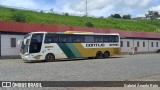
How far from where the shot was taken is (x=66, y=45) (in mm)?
28000

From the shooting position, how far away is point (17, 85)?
11227mm

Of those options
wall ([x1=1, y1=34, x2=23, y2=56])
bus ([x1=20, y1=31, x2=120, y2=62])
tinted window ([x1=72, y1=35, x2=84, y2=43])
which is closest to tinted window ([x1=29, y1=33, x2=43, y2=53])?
bus ([x1=20, y1=31, x2=120, y2=62])

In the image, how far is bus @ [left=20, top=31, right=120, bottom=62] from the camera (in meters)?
25.9

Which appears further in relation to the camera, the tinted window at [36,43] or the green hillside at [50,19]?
the green hillside at [50,19]

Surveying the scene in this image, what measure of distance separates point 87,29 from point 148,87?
1158 inches

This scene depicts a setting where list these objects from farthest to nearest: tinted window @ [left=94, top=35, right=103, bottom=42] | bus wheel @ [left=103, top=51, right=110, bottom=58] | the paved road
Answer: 1. bus wheel @ [left=103, top=51, right=110, bottom=58]
2. tinted window @ [left=94, top=35, right=103, bottom=42]
3. the paved road

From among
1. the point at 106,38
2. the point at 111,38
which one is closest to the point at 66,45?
the point at 106,38

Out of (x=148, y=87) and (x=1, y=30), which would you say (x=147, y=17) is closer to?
(x=1, y=30)

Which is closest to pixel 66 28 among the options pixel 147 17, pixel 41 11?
pixel 41 11

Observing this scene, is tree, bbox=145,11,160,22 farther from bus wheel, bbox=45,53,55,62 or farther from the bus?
bus wheel, bbox=45,53,55,62

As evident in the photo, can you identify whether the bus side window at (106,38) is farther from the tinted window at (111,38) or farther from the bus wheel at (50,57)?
the bus wheel at (50,57)

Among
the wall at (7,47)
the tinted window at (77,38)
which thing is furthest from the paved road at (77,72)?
the wall at (7,47)

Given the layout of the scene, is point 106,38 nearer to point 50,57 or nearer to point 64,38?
point 64,38

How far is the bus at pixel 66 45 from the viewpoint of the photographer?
25.9 m
